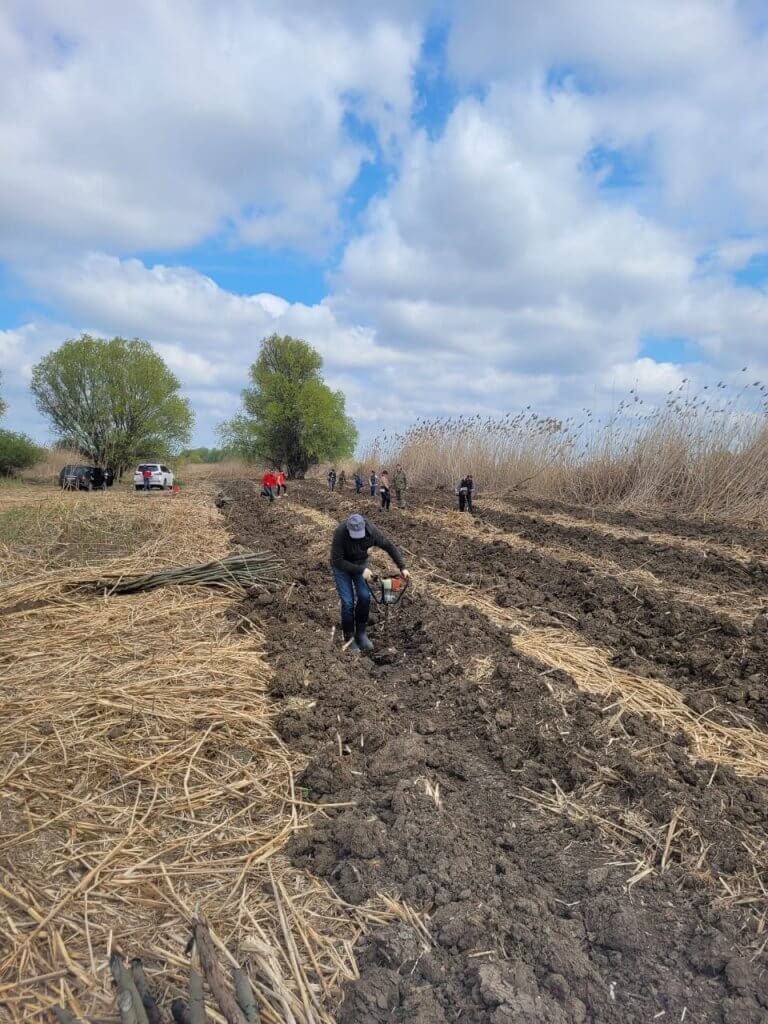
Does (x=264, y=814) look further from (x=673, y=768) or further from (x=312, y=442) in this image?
(x=312, y=442)

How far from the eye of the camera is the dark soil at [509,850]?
95.6 inches

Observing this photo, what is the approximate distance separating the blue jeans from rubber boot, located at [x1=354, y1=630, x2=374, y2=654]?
4 cm

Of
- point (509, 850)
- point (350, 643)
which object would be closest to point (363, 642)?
point (350, 643)

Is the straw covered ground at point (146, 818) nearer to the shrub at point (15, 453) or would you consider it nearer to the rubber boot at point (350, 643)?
the rubber boot at point (350, 643)

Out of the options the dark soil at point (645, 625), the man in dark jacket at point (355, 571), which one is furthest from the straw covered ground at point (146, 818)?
the dark soil at point (645, 625)

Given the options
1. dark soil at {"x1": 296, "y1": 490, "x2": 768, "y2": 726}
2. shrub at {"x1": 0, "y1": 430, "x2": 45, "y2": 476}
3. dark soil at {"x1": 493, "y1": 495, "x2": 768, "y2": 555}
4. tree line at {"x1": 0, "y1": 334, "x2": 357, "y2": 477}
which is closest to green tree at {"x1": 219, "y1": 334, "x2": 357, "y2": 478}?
tree line at {"x1": 0, "y1": 334, "x2": 357, "y2": 477}

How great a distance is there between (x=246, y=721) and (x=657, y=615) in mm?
4657

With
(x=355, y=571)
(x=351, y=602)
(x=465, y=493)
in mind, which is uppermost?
(x=465, y=493)

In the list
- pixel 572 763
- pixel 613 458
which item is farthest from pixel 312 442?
pixel 572 763

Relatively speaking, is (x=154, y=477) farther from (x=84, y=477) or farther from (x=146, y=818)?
(x=146, y=818)

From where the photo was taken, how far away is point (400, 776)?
12.7 feet

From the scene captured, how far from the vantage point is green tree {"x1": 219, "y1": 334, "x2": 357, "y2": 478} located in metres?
53.8

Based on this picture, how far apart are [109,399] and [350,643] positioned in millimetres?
40408

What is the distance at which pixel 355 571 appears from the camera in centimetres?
670
